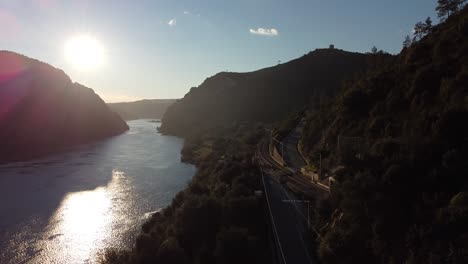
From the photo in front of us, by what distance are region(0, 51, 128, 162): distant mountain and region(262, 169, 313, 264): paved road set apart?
96.5 meters

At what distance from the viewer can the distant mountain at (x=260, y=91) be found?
504 ft

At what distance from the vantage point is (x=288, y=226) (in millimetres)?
24688

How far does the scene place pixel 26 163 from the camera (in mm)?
79250

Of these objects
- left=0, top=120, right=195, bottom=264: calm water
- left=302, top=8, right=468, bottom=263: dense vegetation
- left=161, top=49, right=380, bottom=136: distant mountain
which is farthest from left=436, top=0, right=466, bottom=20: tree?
left=161, top=49, right=380, bottom=136: distant mountain

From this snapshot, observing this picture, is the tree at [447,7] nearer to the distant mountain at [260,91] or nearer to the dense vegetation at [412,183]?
the dense vegetation at [412,183]

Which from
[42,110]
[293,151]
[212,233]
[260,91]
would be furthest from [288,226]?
[42,110]

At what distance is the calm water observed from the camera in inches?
1348

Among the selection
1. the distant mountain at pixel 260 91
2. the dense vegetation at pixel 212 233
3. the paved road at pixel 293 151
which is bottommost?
the dense vegetation at pixel 212 233

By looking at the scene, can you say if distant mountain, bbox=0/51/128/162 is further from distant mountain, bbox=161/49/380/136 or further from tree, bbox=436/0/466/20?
tree, bbox=436/0/466/20

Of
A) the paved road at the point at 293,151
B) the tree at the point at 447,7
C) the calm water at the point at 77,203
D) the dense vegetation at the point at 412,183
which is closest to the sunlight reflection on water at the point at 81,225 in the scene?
the calm water at the point at 77,203

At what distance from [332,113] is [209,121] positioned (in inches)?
4580

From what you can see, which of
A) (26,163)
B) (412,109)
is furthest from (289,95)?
(412,109)

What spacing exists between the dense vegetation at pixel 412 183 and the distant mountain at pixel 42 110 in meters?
107

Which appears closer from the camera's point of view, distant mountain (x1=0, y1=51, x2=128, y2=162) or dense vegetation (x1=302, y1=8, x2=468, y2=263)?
dense vegetation (x1=302, y1=8, x2=468, y2=263)
